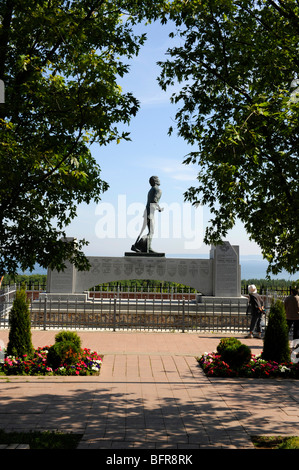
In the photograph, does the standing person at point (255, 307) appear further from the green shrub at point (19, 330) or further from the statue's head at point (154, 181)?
the statue's head at point (154, 181)

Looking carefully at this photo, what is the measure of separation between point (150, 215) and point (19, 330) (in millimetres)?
13242

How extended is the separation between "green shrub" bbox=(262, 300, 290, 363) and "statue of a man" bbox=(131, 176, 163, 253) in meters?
12.3

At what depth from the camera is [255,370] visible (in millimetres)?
9875

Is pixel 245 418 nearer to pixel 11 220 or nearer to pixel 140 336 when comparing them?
pixel 11 220

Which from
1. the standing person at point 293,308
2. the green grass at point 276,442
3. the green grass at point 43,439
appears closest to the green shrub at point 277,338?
the standing person at point 293,308

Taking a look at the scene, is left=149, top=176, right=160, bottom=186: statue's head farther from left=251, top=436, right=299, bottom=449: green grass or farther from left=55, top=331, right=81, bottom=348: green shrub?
left=251, top=436, right=299, bottom=449: green grass

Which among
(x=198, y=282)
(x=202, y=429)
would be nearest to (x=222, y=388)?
(x=202, y=429)

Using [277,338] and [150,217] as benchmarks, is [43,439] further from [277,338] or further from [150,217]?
[150,217]

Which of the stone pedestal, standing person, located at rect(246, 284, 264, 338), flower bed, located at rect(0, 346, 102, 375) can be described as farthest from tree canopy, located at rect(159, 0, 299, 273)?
the stone pedestal

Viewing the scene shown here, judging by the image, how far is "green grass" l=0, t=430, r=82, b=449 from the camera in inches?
219

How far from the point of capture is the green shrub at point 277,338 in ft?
34.0

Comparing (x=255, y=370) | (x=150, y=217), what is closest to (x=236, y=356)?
(x=255, y=370)

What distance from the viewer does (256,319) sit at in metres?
15.3
